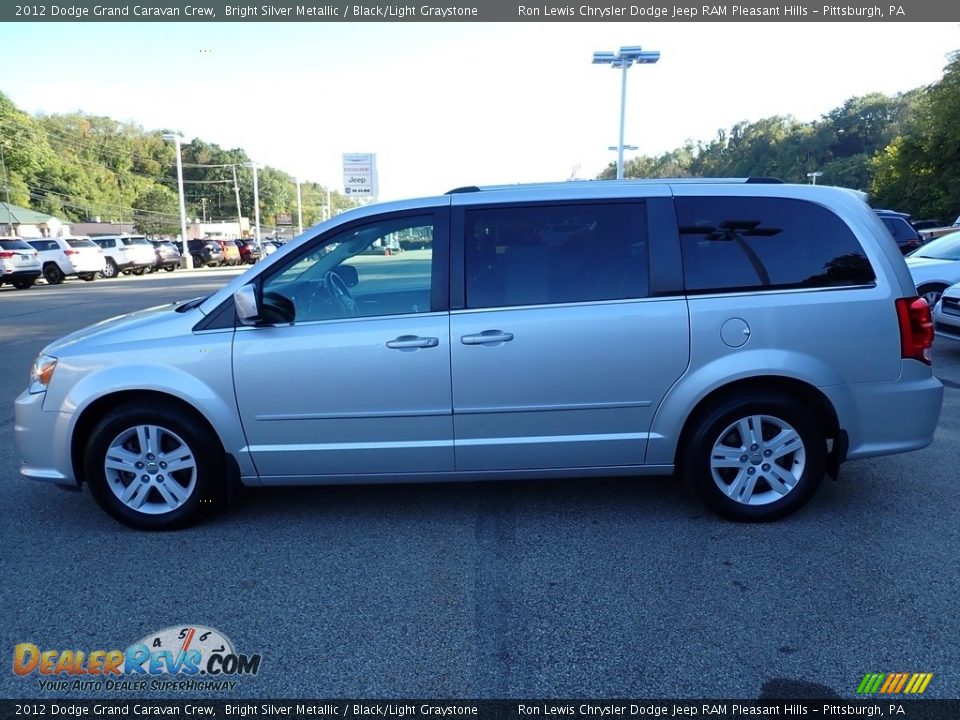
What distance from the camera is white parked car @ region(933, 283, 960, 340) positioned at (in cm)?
844

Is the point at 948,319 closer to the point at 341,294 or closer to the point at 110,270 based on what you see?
the point at 341,294

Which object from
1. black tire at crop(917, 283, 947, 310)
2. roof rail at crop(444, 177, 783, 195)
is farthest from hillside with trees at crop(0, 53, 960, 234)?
roof rail at crop(444, 177, 783, 195)

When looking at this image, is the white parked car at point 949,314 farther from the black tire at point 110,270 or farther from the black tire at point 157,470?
the black tire at point 110,270

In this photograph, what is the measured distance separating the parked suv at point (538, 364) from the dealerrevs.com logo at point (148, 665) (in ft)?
3.75

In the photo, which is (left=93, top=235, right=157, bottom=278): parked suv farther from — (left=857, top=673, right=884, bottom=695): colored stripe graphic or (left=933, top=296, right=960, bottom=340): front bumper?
(left=857, top=673, right=884, bottom=695): colored stripe graphic

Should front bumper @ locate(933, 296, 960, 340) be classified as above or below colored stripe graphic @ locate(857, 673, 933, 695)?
above

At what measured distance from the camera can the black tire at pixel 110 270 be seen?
3100 cm

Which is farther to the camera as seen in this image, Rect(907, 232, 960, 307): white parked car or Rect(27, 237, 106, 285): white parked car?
Rect(27, 237, 106, 285): white parked car

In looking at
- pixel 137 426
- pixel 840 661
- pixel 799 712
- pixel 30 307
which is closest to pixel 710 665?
pixel 799 712

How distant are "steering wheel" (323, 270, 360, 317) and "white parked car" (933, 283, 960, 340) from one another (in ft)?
24.7

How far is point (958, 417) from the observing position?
6.05 metres

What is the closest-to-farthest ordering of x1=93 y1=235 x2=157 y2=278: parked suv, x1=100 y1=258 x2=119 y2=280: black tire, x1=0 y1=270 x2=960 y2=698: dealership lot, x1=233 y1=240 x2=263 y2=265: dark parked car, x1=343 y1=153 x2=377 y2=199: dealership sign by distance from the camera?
x1=0 y1=270 x2=960 y2=698: dealership lot, x1=343 y1=153 x2=377 y2=199: dealership sign, x1=100 y1=258 x2=119 y2=280: black tire, x1=93 y1=235 x2=157 y2=278: parked suv, x1=233 y1=240 x2=263 y2=265: dark parked car

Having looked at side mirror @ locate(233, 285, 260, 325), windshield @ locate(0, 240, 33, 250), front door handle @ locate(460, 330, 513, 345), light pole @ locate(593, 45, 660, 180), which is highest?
light pole @ locate(593, 45, 660, 180)

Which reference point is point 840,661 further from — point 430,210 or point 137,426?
point 137,426
